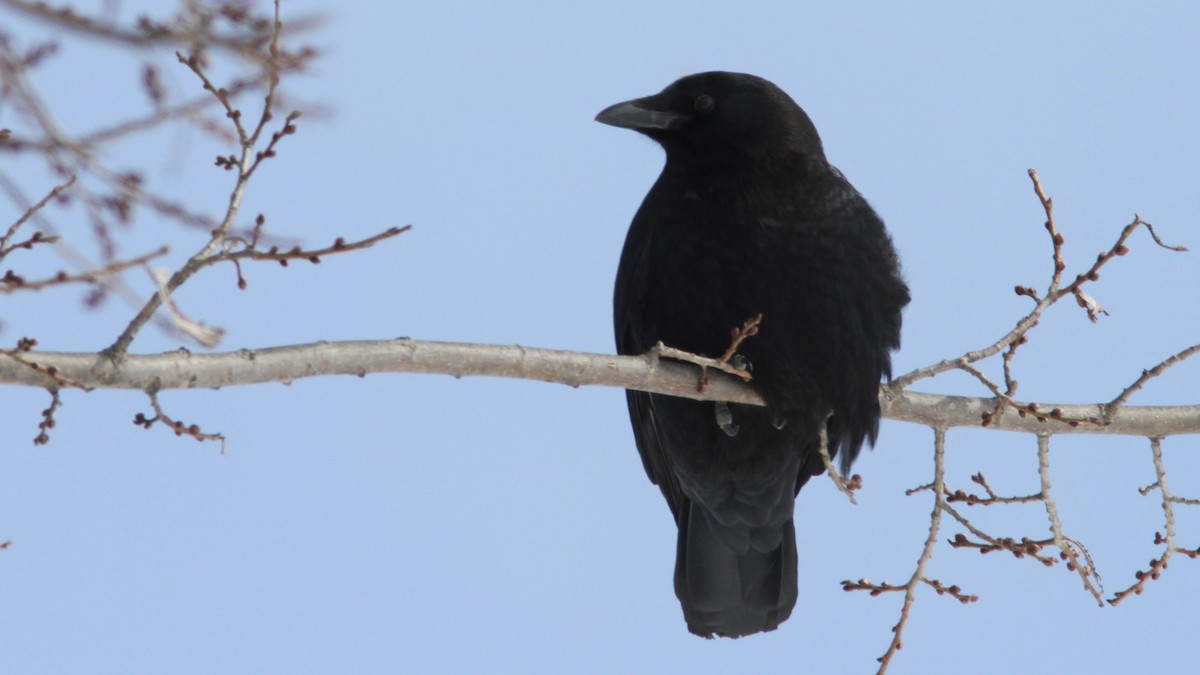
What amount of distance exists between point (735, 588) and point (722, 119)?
6.44 feet

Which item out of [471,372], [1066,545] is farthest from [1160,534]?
[471,372]

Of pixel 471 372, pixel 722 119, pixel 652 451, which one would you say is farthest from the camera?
pixel 652 451

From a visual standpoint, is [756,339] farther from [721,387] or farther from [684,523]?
[684,523]

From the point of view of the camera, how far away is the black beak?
5582 mm

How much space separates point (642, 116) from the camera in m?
5.64

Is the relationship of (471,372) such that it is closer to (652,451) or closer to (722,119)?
(652,451)

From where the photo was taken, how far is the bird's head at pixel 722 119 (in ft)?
17.6

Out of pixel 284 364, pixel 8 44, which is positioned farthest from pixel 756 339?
pixel 8 44

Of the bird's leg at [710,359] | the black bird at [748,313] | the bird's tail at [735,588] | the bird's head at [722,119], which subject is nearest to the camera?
the bird's leg at [710,359]

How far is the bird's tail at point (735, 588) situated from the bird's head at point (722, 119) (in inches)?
61.4

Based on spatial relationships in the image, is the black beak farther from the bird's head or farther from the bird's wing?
the bird's wing

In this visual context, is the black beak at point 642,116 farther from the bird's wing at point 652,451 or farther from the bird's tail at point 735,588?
the bird's tail at point 735,588

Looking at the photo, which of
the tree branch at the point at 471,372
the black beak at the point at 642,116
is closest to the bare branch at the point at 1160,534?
the tree branch at the point at 471,372

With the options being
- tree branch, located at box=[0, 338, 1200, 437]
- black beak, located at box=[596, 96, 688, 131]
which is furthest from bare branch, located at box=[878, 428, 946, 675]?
black beak, located at box=[596, 96, 688, 131]
